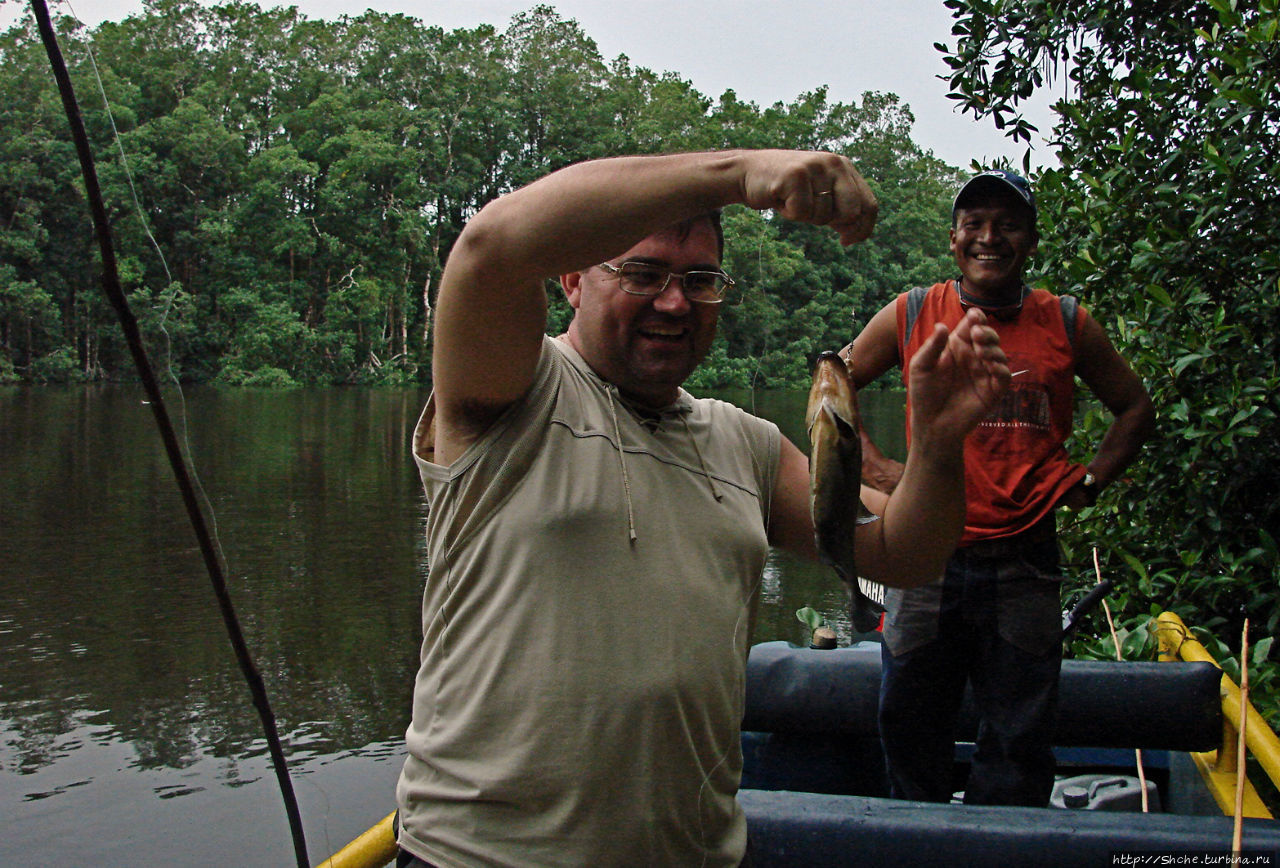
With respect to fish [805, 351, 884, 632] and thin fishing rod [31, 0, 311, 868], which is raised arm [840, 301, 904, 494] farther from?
thin fishing rod [31, 0, 311, 868]

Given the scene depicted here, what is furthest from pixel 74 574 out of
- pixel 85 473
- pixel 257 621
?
pixel 85 473

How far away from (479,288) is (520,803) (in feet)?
2.50

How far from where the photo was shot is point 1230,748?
3.33 metres

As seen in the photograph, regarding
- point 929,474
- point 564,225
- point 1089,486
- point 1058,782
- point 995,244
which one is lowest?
point 1058,782

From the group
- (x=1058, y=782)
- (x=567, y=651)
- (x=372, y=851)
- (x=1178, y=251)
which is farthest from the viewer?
(x=1178, y=251)

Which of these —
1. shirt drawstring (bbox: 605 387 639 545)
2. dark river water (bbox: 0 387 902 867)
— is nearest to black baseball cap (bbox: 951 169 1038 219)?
shirt drawstring (bbox: 605 387 639 545)

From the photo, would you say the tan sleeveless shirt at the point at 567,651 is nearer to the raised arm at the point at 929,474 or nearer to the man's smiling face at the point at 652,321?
the man's smiling face at the point at 652,321

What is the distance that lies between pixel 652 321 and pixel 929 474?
572 millimetres

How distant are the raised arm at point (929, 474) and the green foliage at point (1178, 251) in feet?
8.44

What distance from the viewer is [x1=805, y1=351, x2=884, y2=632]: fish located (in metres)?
1.63

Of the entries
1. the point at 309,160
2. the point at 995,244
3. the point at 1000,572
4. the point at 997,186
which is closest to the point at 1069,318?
the point at 995,244

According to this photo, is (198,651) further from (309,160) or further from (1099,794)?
(309,160)

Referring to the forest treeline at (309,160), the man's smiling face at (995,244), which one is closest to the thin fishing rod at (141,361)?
the man's smiling face at (995,244)

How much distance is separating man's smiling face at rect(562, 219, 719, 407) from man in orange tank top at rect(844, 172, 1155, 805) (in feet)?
4.49
